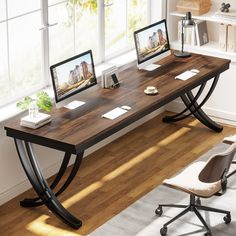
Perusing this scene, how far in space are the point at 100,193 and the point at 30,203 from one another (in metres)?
0.65

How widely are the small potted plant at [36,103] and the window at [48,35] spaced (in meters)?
0.40

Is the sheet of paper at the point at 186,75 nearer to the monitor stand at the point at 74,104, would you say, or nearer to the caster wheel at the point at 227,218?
the monitor stand at the point at 74,104

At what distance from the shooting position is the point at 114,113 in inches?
249

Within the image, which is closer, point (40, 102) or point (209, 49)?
point (40, 102)

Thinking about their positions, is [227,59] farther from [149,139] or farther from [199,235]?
[199,235]

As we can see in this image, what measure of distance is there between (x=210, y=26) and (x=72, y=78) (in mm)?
2501

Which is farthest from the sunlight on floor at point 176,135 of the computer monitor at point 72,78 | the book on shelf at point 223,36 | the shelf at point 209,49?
the computer monitor at point 72,78

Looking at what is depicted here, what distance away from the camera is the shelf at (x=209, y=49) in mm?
7973

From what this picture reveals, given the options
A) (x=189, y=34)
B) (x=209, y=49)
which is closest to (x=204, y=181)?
(x=209, y=49)

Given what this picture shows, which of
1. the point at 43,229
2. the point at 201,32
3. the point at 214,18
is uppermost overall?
the point at 214,18

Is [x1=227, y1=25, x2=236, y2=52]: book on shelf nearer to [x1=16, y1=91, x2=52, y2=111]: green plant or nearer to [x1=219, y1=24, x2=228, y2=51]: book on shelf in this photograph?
[x1=219, y1=24, x2=228, y2=51]: book on shelf

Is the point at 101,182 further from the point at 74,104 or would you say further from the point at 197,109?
the point at 197,109

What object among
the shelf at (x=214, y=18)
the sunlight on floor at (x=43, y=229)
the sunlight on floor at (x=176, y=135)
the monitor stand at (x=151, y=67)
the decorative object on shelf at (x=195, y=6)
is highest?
the decorative object on shelf at (x=195, y=6)

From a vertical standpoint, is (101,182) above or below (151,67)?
below
